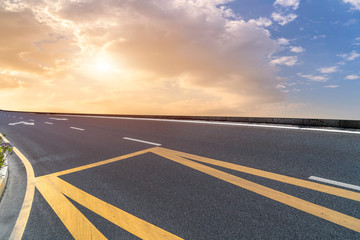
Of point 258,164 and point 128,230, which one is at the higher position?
point 258,164

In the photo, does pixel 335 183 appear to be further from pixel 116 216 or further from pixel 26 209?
pixel 26 209

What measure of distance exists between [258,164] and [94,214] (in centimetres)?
328

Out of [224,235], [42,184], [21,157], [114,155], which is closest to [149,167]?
[114,155]

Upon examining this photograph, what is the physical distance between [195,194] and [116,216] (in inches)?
48.1

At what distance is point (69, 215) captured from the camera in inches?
124

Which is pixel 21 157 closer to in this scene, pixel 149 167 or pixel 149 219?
pixel 149 167

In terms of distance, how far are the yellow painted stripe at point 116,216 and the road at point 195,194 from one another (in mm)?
13

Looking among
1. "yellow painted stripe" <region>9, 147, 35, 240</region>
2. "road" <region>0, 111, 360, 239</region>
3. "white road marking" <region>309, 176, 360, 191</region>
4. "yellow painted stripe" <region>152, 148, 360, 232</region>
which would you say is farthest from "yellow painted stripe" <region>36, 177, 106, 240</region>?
"white road marking" <region>309, 176, 360, 191</region>

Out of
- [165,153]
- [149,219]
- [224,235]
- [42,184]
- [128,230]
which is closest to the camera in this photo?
[224,235]

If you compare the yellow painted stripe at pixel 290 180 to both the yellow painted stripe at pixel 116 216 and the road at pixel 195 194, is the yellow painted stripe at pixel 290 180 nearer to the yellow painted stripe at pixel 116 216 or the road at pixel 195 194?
the road at pixel 195 194

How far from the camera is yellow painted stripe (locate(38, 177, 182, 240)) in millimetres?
2576

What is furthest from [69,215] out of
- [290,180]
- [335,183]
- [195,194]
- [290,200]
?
[335,183]

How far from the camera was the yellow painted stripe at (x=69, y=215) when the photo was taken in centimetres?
268

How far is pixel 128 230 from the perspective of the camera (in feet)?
8.81
